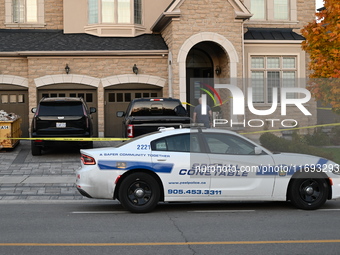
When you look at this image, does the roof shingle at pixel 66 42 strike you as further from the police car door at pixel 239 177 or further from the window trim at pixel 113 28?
the police car door at pixel 239 177

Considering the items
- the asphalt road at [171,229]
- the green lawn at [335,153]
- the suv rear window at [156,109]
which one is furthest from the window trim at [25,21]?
the asphalt road at [171,229]

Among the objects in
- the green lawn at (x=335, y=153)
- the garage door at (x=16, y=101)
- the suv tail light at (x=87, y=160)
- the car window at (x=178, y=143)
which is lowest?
the green lawn at (x=335, y=153)

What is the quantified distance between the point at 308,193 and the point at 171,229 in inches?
117

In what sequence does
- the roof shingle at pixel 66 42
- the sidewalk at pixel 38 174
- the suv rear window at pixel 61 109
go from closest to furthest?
the sidewalk at pixel 38 174, the suv rear window at pixel 61 109, the roof shingle at pixel 66 42

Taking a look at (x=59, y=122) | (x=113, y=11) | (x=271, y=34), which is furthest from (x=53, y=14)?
(x=271, y=34)

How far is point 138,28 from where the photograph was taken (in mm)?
26203

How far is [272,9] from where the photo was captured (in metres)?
27.1

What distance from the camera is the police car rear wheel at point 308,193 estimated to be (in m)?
10.1

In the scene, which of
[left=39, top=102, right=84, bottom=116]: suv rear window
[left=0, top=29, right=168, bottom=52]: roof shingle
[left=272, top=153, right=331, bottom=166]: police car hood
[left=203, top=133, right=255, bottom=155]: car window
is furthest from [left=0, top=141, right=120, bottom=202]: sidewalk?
[left=0, top=29, right=168, bottom=52]: roof shingle

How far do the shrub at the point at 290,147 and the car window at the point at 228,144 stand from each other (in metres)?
5.77

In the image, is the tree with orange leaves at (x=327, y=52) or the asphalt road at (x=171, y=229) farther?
the tree with orange leaves at (x=327, y=52)

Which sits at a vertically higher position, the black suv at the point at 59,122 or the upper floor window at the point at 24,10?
the upper floor window at the point at 24,10

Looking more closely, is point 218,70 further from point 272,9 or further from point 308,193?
point 308,193

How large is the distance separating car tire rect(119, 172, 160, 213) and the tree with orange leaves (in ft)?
36.2
